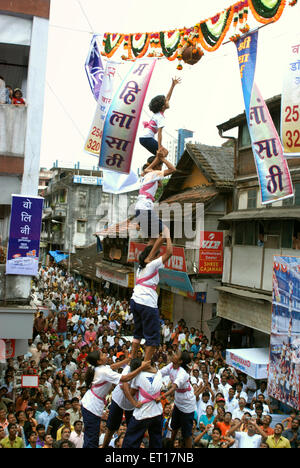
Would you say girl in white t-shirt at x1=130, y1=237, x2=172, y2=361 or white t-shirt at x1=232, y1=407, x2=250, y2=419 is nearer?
girl in white t-shirt at x1=130, y1=237, x2=172, y2=361

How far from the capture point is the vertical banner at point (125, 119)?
30.5ft

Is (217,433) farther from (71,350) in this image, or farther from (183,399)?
(71,350)

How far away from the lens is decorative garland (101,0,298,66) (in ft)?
28.3

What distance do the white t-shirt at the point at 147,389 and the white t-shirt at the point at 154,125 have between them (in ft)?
12.1

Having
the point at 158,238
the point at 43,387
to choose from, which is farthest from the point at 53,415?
the point at 158,238

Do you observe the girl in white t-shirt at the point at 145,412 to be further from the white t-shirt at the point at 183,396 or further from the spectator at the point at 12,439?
the spectator at the point at 12,439

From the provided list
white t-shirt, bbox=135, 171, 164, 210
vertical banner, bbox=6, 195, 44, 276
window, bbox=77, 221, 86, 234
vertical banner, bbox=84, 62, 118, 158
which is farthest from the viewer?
window, bbox=77, 221, 86, 234

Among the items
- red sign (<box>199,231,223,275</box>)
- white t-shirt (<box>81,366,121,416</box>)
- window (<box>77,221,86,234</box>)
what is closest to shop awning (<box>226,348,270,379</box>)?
red sign (<box>199,231,223,275</box>)

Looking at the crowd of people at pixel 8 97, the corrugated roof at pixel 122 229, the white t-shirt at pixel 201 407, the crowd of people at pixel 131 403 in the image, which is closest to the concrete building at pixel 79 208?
the corrugated roof at pixel 122 229

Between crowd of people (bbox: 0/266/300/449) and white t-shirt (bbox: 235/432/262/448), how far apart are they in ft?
0.05

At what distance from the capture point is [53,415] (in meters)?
9.36

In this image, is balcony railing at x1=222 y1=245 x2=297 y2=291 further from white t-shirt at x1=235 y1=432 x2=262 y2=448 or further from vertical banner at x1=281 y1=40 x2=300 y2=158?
white t-shirt at x1=235 y1=432 x2=262 y2=448

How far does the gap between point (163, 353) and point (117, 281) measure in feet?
41.7

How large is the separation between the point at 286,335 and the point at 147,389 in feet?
17.2
